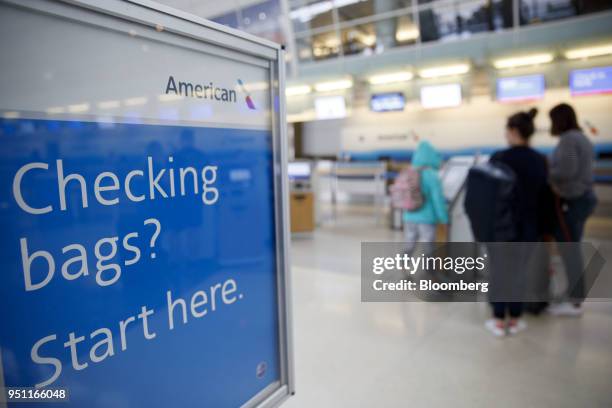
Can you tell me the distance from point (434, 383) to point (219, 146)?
1893 millimetres

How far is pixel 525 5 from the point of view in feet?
25.4

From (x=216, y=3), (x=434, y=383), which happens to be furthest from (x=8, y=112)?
(x=434, y=383)

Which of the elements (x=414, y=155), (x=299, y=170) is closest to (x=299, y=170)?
(x=299, y=170)

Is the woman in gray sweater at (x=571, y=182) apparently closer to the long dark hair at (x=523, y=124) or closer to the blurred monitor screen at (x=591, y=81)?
the long dark hair at (x=523, y=124)

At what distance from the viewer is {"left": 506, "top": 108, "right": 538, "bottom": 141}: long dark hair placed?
2.85m

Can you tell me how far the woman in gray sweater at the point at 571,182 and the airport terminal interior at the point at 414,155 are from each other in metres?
0.13

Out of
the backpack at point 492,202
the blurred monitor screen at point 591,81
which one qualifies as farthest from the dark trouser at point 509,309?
the blurred monitor screen at point 591,81

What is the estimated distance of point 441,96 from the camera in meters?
8.91

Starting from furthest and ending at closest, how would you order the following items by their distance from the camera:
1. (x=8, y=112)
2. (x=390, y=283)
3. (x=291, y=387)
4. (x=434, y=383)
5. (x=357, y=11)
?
(x=357, y=11) < (x=390, y=283) < (x=434, y=383) < (x=291, y=387) < (x=8, y=112)

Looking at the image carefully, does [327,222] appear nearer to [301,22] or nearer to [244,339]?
[301,22]

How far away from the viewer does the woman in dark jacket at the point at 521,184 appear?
2.88 meters

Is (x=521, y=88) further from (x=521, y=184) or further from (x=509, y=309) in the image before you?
(x=509, y=309)

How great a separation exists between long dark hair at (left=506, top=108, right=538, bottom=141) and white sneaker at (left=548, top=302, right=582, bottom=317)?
1501 mm

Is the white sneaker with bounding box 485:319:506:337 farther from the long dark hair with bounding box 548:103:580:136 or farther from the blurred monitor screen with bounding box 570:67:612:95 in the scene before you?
the blurred monitor screen with bounding box 570:67:612:95
